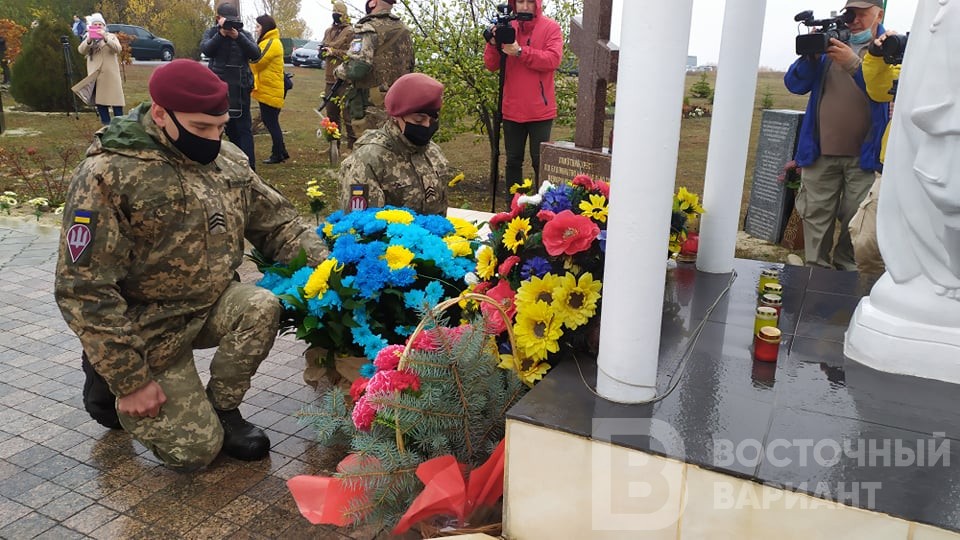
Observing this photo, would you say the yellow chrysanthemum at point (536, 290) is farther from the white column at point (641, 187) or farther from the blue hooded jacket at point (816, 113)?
the blue hooded jacket at point (816, 113)

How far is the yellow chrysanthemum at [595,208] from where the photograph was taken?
2807 millimetres

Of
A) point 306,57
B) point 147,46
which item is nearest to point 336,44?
point 147,46

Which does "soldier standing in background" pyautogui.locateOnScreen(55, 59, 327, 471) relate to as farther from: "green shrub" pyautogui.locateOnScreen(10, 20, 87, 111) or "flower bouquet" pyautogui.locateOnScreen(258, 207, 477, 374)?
"green shrub" pyautogui.locateOnScreen(10, 20, 87, 111)

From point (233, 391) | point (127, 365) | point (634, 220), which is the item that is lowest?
point (233, 391)

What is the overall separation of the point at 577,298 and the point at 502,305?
0.29 m

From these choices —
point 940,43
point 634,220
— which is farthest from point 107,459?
point 940,43

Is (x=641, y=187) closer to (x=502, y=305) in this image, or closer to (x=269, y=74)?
(x=502, y=305)

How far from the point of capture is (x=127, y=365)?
285 cm

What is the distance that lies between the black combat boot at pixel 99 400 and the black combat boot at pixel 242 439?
1.67 feet

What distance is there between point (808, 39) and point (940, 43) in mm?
2180

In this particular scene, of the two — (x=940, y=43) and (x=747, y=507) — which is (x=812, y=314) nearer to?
(x=940, y=43)

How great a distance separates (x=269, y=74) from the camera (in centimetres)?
966

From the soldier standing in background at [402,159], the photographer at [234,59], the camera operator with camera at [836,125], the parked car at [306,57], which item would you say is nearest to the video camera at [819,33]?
the camera operator with camera at [836,125]

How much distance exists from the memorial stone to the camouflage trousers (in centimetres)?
544
